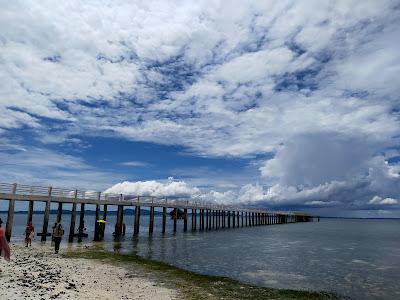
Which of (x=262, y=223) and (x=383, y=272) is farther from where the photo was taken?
(x=262, y=223)

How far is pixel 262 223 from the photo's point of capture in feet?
334

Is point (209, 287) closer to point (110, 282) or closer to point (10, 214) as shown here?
point (110, 282)

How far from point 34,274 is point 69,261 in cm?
570

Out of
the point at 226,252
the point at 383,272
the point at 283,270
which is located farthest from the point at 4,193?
the point at 383,272

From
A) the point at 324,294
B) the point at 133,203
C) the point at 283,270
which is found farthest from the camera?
the point at 133,203

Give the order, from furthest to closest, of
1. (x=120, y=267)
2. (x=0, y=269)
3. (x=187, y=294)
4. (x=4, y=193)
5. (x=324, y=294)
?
(x=4, y=193) < (x=120, y=267) < (x=324, y=294) < (x=0, y=269) < (x=187, y=294)

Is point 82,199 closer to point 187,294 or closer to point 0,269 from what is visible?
point 0,269

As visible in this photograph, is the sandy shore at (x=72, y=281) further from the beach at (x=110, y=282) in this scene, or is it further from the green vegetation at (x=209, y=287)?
the green vegetation at (x=209, y=287)

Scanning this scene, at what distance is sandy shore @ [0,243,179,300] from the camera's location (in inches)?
495

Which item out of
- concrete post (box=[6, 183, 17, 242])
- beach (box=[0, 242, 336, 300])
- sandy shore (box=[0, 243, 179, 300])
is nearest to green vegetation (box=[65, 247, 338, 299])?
beach (box=[0, 242, 336, 300])

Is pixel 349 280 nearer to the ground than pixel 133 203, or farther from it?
nearer to the ground

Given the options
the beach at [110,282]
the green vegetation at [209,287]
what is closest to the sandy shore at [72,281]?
the beach at [110,282]

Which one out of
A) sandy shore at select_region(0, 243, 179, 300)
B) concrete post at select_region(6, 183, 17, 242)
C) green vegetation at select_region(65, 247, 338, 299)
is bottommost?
green vegetation at select_region(65, 247, 338, 299)

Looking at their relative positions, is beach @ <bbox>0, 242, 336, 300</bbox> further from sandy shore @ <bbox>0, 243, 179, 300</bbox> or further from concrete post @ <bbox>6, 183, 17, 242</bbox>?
concrete post @ <bbox>6, 183, 17, 242</bbox>
